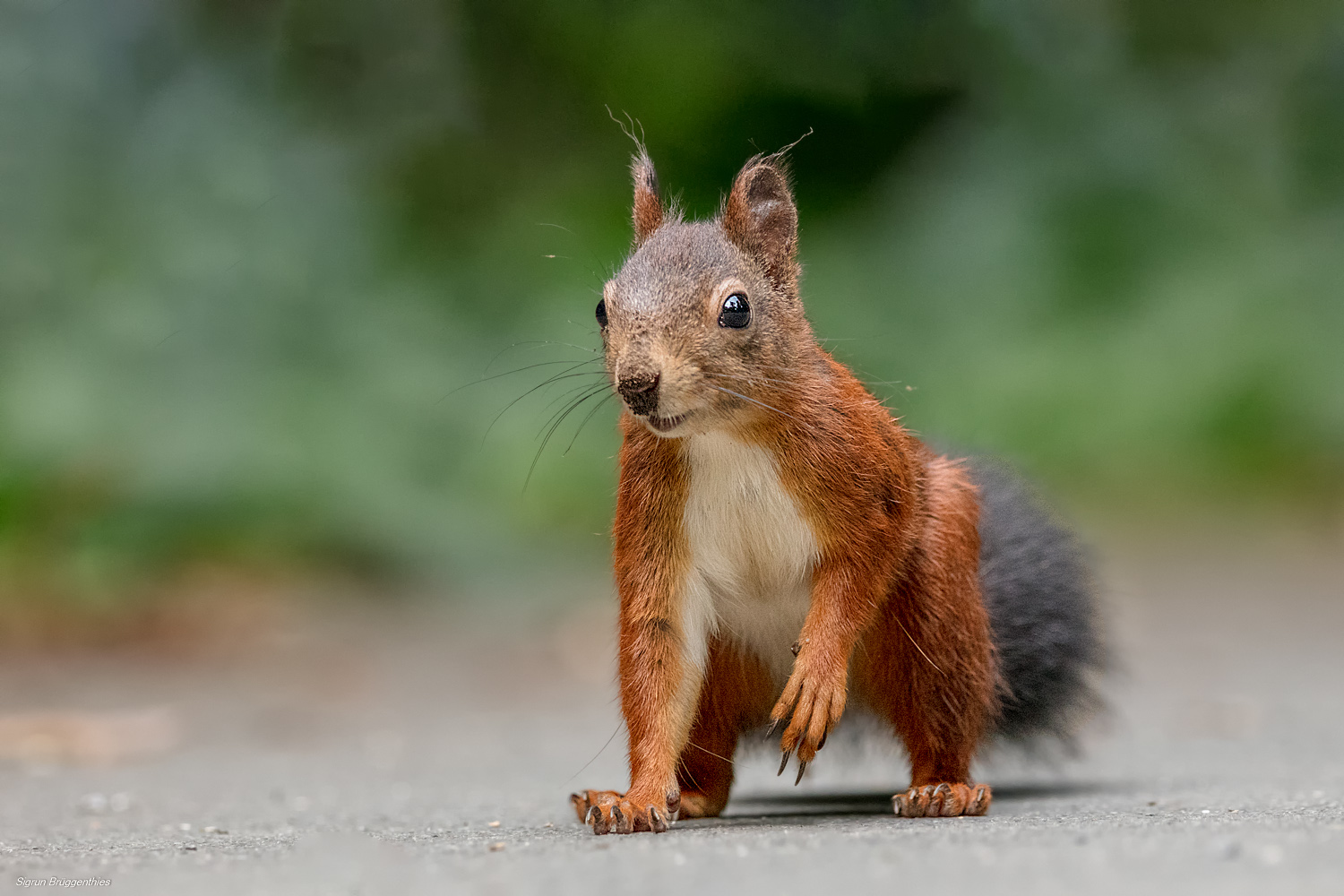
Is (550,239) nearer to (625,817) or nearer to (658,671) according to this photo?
(658,671)

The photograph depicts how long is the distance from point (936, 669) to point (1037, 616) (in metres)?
0.62

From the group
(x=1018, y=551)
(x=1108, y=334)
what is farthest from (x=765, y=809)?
(x=1108, y=334)

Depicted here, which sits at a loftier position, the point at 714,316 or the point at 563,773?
the point at 714,316

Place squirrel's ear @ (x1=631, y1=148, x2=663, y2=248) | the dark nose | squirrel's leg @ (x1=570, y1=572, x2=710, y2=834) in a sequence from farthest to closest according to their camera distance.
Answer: squirrel's ear @ (x1=631, y1=148, x2=663, y2=248), squirrel's leg @ (x1=570, y1=572, x2=710, y2=834), the dark nose

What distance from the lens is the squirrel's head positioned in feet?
9.79

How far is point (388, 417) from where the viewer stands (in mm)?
8875

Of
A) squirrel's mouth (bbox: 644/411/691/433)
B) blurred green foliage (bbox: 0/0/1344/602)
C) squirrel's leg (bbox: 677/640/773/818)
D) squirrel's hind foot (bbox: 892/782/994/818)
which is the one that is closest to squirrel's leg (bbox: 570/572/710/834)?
squirrel's leg (bbox: 677/640/773/818)

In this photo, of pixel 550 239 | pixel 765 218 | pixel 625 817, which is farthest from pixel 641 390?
pixel 550 239

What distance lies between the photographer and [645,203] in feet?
11.7

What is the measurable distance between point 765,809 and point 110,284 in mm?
6366

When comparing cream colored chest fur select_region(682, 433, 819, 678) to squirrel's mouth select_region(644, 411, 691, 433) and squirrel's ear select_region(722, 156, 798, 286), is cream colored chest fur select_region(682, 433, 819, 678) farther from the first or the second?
squirrel's ear select_region(722, 156, 798, 286)

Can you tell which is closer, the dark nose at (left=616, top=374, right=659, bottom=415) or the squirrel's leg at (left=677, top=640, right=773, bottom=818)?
the dark nose at (left=616, top=374, right=659, bottom=415)

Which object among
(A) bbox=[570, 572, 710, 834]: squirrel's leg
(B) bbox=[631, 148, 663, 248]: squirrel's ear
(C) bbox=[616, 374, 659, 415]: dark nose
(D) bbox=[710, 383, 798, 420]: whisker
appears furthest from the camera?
(B) bbox=[631, 148, 663, 248]: squirrel's ear

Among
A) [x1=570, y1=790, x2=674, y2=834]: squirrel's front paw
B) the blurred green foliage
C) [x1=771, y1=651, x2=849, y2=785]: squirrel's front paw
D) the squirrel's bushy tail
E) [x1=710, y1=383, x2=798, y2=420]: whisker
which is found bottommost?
[x1=570, y1=790, x2=674, y2=834]: squirrel's front paw
